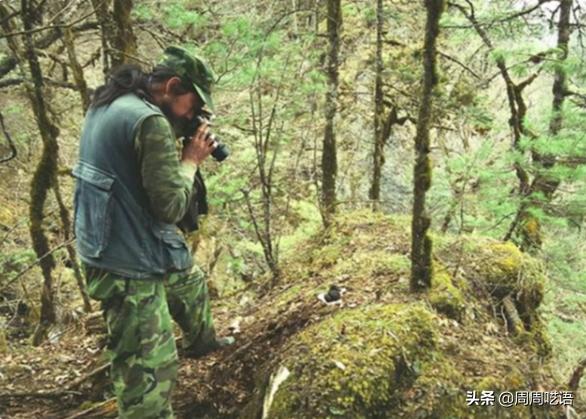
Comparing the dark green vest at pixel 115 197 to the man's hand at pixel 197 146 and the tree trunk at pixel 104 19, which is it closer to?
the man's hand at pixel 197 146

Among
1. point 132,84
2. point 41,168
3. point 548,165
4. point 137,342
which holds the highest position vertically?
point 132,84

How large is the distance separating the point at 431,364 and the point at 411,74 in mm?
5475

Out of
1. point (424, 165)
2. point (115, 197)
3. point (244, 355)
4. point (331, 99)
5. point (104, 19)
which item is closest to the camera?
point (115, 197)

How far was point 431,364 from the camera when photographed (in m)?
2.84

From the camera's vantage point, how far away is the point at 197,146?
2816mm

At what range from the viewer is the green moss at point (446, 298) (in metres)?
3.38

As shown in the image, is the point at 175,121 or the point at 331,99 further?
the point at 331,99

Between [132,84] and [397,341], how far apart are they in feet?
6.67

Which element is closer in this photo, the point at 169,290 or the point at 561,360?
the point at 169,290

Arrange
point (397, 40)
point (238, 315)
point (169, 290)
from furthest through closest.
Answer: point (397, 40) → point (238, 315) → point (169, 290)

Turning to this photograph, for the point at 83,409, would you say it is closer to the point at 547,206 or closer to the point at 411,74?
the point at 547,206

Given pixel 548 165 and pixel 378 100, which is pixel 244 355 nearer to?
pixel 378 100

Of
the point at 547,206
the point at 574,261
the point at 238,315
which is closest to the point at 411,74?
the point at 547,206

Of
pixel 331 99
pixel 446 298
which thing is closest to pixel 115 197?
pixel 446 298
